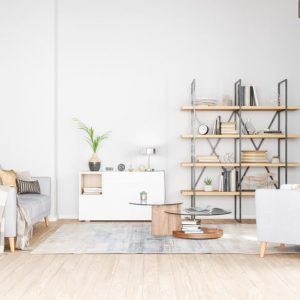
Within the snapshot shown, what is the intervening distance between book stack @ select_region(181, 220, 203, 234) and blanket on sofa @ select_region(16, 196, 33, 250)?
1665mm

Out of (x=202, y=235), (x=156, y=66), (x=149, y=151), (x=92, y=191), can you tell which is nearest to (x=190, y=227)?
(x=202, y=235)

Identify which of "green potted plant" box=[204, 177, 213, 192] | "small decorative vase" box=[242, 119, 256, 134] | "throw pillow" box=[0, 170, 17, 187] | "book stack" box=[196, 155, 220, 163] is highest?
"small decorative vase" box=[242, 119, 256, 134]

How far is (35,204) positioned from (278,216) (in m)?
2.76

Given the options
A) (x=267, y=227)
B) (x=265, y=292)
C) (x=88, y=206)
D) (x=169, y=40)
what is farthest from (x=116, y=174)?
(x=265, y=292)

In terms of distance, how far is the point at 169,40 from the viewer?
7.40 meters

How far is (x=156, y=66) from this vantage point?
291 inches

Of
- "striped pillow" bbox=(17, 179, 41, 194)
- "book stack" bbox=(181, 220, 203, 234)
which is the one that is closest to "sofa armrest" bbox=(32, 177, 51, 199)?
"striped pillow" bbox=(17, 179, 41, 194)

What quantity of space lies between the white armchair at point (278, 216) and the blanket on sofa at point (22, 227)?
2.25 meters

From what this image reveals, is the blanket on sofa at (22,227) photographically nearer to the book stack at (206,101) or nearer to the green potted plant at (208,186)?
the green potted plant at (208,186)

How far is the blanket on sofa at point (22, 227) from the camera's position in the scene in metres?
4.95

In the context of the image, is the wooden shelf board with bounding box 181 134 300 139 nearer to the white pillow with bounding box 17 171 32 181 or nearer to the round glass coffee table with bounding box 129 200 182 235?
the round glass coffee table with bounding box 129 200 182 235

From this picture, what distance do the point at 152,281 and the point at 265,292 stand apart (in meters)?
0.80

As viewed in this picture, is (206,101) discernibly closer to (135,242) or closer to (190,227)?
(190,227)

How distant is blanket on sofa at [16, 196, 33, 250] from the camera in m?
4.95
